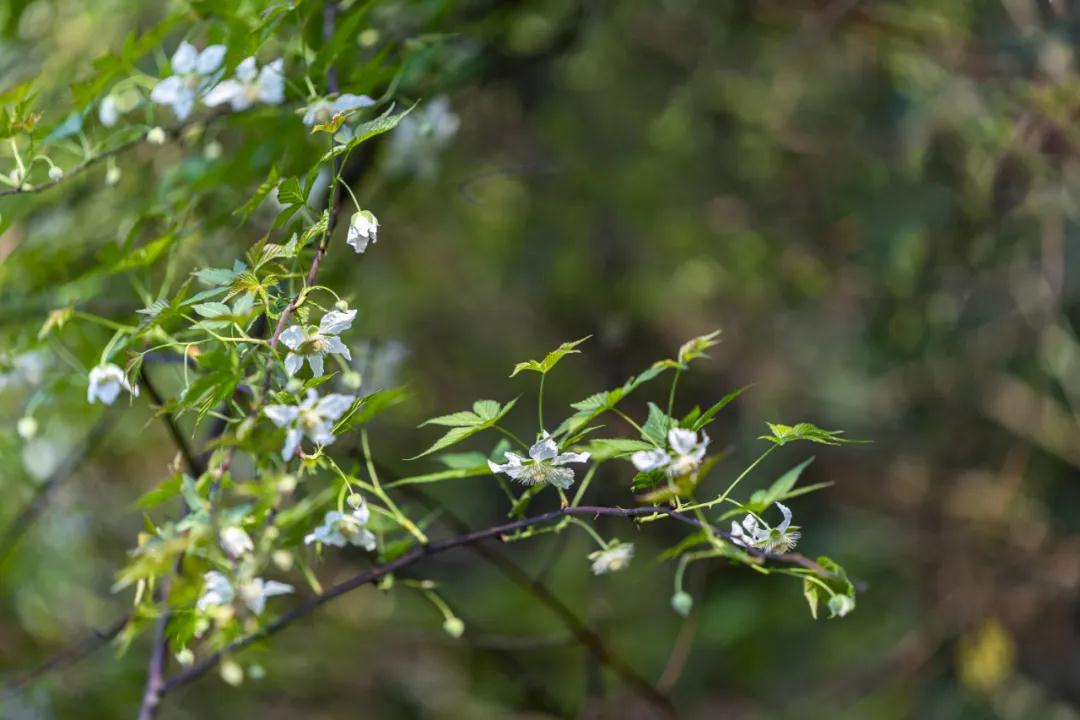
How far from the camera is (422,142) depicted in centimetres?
173

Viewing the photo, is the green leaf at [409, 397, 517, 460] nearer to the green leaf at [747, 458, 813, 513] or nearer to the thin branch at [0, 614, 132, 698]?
the green leaf at [747, 458, 813, 513]

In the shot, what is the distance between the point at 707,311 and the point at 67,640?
1.86 m

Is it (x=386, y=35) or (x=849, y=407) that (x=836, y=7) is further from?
(x=849, y=407)

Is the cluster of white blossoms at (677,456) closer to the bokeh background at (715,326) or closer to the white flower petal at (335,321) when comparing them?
the white flower petal at (335,321)

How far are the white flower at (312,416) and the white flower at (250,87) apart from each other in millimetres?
334

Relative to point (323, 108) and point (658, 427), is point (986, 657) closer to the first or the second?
point (658, 427)

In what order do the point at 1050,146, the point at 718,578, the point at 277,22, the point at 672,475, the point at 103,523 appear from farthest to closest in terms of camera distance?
the point at 718,578 → the point at 103,523 → the point at 1050,146 → the point at 277,22 → the point at 672,475

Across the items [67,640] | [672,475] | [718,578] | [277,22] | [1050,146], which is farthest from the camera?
[718,578]

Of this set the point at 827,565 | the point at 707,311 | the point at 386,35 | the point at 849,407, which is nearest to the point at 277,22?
the point at 386,35

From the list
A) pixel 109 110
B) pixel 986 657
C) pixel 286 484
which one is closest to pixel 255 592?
pixel 286 484

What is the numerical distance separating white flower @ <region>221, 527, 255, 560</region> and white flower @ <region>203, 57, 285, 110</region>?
14.9 inches

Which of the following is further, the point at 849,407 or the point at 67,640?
the point at 849,407

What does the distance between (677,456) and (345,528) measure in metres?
0.25

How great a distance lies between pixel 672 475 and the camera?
68 cm
